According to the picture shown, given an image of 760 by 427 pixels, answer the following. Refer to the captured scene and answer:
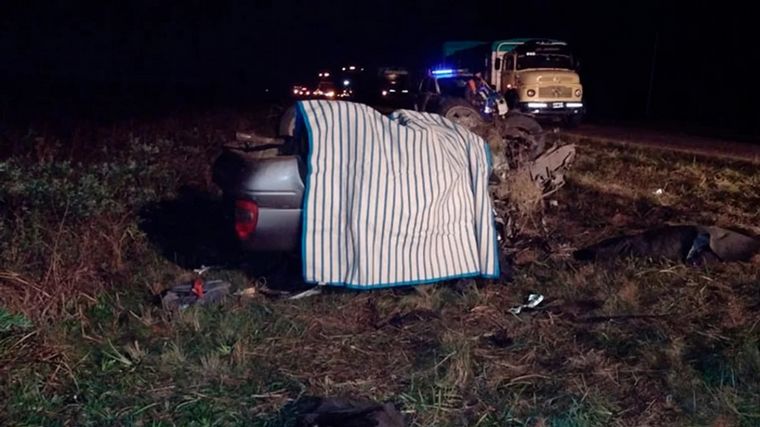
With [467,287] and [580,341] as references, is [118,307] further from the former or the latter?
[580,341]

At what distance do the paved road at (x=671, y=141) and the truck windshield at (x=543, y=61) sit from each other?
5.27 feet

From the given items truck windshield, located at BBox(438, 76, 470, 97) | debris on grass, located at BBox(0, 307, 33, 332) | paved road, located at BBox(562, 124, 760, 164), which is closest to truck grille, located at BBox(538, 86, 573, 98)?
paved road, located at BBox(562, 124, 760, 164)

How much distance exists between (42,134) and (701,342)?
39.7 ft

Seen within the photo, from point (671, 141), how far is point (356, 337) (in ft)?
43.9

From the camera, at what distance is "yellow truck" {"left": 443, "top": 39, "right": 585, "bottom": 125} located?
65.9 ft

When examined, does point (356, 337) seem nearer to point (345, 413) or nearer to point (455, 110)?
point (345, 413)

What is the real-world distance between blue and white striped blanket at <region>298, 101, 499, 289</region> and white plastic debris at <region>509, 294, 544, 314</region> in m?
0.32

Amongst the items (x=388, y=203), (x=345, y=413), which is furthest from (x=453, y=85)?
(x=345, y=413)

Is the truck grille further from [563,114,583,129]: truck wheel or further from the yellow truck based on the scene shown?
[563,114,583,129]: truck wheel

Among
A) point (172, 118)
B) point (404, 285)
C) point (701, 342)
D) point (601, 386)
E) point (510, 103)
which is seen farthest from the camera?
point (510, 103)

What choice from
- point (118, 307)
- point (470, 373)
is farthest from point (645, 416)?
point (118, 307)

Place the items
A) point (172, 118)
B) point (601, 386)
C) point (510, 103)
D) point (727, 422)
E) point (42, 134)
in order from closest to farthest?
point (727, 422) < point (601, 386) < point (42, 134) < point (172, 118) < point (510, 103)

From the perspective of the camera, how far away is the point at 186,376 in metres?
5.15

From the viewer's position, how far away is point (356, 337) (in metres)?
5.89
